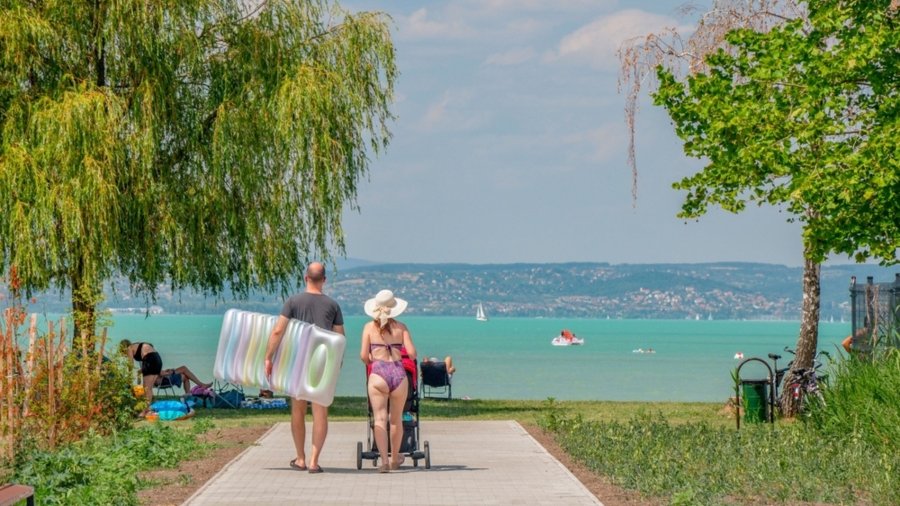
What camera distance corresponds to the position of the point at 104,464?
14562mm

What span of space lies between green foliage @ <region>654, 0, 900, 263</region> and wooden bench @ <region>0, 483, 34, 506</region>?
36.8 ft

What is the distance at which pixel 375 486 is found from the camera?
13.8 meters

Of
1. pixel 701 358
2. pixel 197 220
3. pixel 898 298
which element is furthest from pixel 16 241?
pixel 701 358

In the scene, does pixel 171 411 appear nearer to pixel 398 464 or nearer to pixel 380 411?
pixel 398 464

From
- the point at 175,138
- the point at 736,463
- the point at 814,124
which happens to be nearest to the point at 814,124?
the point at 814,124

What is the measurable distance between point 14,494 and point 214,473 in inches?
197

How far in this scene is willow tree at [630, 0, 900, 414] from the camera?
733 inches

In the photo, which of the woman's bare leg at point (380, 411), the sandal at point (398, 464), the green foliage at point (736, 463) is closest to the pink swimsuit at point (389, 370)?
the woman's bare leg at point (380, 411)

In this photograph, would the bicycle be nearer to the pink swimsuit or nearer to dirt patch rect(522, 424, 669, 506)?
dirt patch rect(522, 424, 669, 506)

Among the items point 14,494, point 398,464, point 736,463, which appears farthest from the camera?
point 398,464

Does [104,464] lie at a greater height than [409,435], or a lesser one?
lesser

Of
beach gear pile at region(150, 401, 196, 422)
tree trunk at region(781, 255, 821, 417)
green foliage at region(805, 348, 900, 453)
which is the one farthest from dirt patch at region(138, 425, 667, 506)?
tree trunk at region(781, 255, 821, 417)

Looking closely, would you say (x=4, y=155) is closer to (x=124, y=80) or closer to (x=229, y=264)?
(x=124, y=80)

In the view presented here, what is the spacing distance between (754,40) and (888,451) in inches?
278
